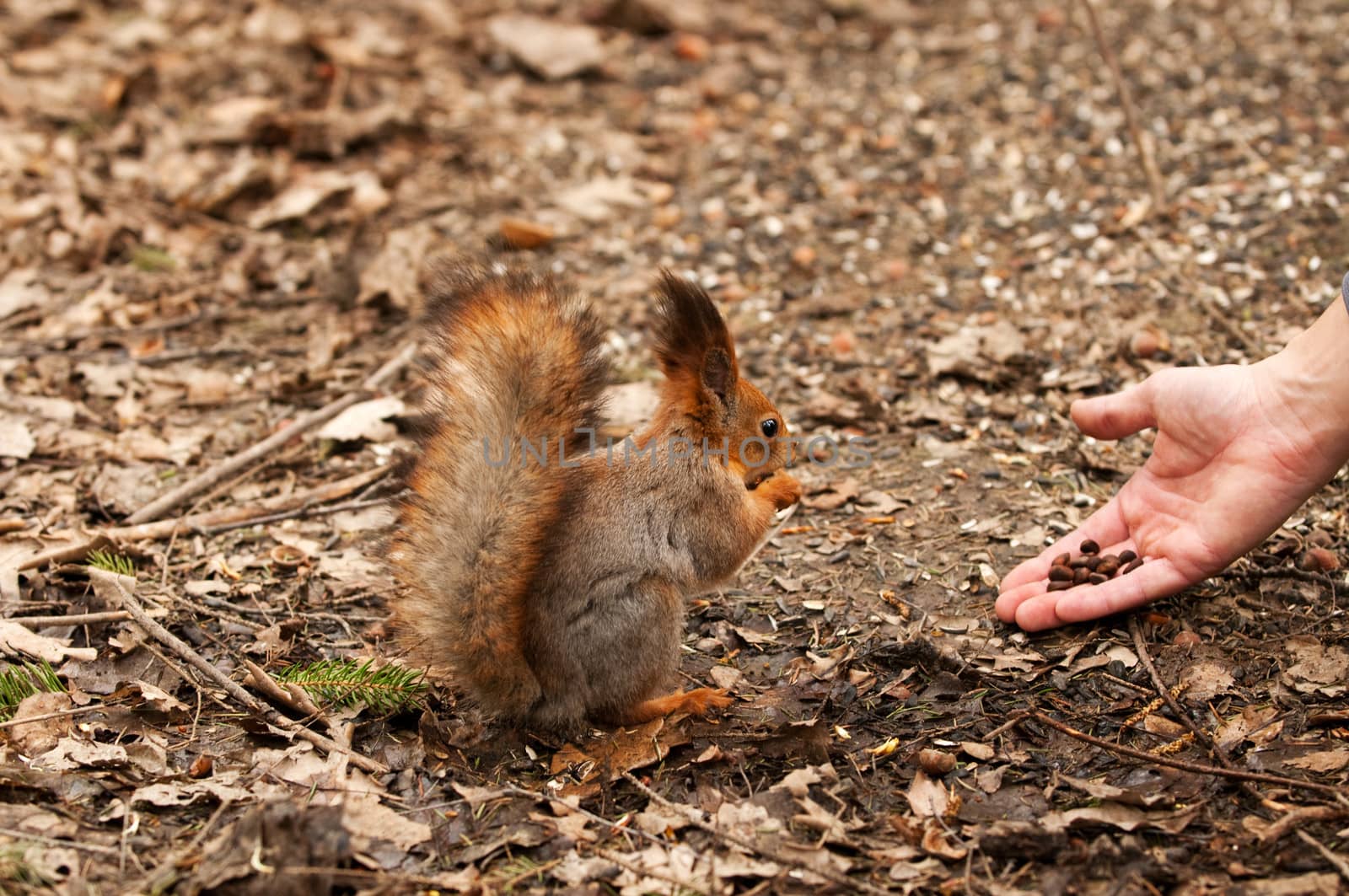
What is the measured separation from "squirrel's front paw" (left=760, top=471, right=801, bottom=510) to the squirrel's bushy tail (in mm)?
666

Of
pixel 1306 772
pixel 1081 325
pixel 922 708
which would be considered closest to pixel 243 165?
pixel 1081 325

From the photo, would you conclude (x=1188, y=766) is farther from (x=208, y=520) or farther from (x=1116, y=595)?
(x=208, y=520)

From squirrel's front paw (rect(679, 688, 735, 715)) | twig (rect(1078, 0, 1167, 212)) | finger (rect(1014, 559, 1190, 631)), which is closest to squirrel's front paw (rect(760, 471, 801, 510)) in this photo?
squirrel's front paw (rect(679, 688, 735, 715))

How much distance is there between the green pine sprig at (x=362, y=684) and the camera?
267 centimetres

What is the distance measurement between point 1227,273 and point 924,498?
5.57 ft

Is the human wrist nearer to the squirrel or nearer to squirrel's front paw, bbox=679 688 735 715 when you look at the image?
the squirrel

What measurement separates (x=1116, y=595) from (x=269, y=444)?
2508mm

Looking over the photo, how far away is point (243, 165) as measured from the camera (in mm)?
5270

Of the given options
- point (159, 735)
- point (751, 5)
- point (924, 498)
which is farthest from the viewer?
point (751, 5)

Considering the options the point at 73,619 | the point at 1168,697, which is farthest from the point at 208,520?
the point at 1168,697

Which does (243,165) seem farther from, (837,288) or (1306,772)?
(1306,772)

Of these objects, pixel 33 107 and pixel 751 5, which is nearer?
pixel 33 107

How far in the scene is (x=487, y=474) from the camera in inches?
98.1

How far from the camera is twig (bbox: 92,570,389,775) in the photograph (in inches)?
99.0
